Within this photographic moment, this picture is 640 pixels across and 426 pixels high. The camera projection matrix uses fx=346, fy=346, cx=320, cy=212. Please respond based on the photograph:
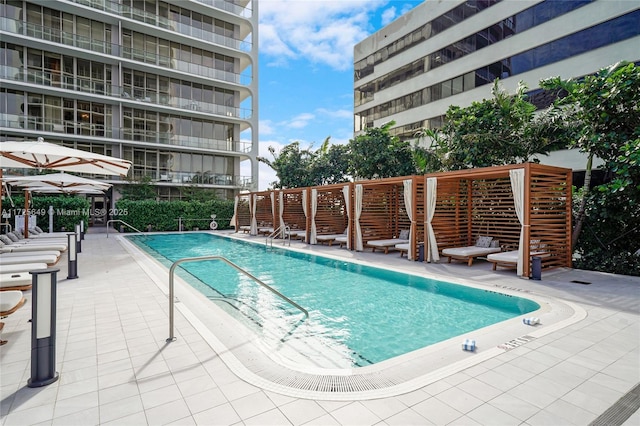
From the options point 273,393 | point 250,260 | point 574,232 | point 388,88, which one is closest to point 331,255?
point 250,260

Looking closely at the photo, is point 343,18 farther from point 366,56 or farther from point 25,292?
point 366,56

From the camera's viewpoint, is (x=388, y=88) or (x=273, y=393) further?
(x=388, y=88)

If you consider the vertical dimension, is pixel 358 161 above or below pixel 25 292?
above


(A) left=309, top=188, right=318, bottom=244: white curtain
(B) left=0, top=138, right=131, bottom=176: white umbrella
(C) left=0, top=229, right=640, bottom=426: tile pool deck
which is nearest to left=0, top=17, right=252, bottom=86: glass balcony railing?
(A) left=309, top=188, right=318, bottom=244: white curtain

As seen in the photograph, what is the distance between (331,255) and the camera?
12.2 metres

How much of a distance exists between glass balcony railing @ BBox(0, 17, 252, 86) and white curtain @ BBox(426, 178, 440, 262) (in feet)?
78.0

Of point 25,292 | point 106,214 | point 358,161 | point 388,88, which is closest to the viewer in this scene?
point 25,292

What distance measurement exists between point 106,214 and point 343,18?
2235 centimetres

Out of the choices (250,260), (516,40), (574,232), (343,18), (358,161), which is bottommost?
(250,260)

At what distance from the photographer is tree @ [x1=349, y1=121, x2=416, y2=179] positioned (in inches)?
711

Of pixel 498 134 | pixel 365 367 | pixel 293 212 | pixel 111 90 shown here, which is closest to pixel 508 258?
pixel 498 134

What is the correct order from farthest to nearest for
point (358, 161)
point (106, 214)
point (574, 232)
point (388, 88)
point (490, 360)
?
point (388, 88) < point (106, 214) < point (358, 161) < point (574, 232) < point (490, 360)

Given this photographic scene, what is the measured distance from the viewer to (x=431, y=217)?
10609 mm

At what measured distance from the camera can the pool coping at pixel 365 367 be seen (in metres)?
3.10
